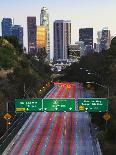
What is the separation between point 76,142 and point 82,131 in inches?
374

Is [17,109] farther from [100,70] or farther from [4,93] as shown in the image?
[100,70]

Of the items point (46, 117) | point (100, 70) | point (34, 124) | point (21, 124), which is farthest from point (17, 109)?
point (100, 70)

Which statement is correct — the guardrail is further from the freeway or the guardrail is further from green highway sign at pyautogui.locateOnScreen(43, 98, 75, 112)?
green highway sign at pyautogui.locateOnScreen(43, 98, 75, 112)

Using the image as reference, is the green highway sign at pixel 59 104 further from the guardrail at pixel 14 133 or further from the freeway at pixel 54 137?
the guardrail at pixel 14 133

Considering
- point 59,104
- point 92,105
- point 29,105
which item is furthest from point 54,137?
point 92,105

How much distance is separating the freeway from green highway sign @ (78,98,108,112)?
3850 millimetres

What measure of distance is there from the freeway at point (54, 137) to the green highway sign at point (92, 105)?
12.6 feet

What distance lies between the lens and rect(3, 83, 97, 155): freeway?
2191 inches

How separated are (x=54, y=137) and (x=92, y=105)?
675 cm

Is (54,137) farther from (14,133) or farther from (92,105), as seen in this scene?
(92,105)

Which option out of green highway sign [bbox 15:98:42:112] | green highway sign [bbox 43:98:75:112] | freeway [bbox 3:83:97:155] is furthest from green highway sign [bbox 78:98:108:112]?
green highway sign [bbox 15:98:42:112]

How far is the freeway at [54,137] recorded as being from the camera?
55.7 m

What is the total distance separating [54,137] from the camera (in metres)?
65.8

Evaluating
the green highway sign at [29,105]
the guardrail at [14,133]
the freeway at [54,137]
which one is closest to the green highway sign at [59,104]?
the green highway sign at [29,105]
